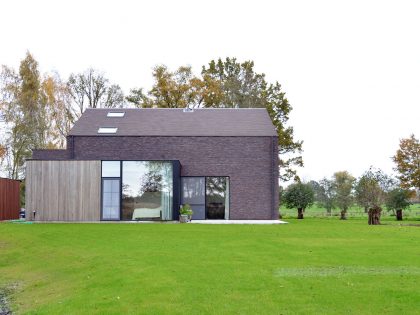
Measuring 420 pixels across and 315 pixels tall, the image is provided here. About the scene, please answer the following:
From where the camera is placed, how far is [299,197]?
38.7 metres

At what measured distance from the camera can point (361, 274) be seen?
31.9 feet

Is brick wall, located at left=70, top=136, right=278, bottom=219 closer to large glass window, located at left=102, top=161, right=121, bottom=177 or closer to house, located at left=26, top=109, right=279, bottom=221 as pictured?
house, located at left=26, top=109, right=279, bottom=221

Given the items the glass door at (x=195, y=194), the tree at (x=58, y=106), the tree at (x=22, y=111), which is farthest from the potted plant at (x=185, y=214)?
the tree at (x=58, y=106)

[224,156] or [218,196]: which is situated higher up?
[224,156]

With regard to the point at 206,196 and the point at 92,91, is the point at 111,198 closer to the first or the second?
the point at 206,196

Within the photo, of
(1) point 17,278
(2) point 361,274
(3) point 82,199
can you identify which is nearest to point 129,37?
(3) point 82,199

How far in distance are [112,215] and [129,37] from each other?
844 cm

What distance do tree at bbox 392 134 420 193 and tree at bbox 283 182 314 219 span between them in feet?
27.1

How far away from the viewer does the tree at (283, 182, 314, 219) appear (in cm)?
3862

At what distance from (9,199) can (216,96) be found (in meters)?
17.9

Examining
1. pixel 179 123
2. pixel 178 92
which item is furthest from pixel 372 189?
pixel 178 92

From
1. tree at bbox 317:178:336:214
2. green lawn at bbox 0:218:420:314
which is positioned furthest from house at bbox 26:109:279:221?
tree at bbox 317:178:336:214

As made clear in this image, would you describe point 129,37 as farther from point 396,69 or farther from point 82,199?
point 396,69

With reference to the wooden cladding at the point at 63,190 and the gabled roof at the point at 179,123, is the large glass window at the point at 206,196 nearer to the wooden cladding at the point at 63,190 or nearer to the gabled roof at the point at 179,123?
the gabled roof at the point at 179,123
